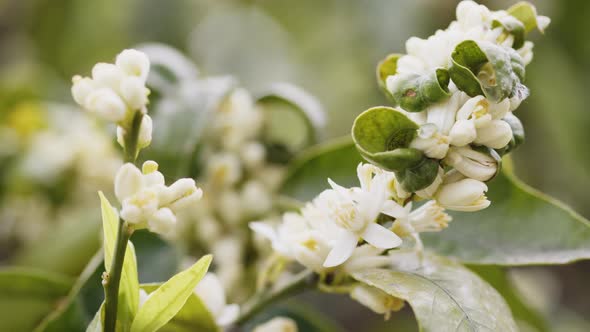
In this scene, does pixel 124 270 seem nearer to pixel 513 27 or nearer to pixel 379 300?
pixel 379 300

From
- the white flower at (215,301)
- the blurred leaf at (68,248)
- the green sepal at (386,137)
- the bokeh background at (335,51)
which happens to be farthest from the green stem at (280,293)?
the bokeh background at (335,51)

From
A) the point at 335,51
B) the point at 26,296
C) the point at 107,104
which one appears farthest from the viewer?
the point at 335,51

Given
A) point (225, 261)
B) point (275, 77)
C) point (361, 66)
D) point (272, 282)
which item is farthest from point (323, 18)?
point (272, 282)

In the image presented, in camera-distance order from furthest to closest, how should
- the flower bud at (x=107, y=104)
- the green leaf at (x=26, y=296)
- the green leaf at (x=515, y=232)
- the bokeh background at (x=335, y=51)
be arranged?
the bokeh background at (x=335, y=51) < the green leaf at (x=26, y=296) < the green leaf at (x=515, y=232) < the flower bud at (x=107, y=104)

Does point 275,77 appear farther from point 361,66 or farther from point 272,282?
point 272,282

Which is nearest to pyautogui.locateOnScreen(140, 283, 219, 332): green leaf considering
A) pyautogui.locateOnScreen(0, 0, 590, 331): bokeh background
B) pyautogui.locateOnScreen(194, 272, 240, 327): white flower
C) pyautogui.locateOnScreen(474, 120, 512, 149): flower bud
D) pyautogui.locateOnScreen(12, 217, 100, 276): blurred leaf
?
pyautogui.locateOnScreen(194, 272, 240, 327): white flower

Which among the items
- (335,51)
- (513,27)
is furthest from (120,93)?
(335,51)

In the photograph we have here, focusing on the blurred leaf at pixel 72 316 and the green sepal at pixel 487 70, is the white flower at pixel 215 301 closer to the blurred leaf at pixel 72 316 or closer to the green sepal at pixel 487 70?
the blurred leaf at pixel 72 316
